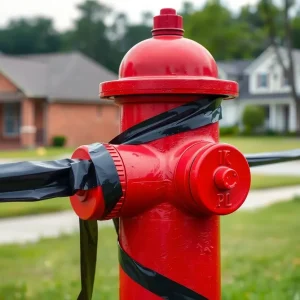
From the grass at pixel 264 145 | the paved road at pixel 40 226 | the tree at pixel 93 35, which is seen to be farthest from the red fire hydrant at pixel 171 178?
the tree at pixel 93 35

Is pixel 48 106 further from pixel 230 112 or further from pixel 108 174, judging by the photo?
pixel 108 174

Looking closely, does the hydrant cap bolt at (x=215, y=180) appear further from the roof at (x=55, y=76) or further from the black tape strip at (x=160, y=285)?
the roof at (x=55, y=76)

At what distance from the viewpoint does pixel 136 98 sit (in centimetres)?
145

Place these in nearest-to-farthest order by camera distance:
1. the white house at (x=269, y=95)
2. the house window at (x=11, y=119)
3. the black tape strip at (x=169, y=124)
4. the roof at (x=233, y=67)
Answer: the black tape strip at (x=169, y=124), the house window at (x=11, y=119), the white house at (x=269, y=95), the roof at (x=233, y=67)

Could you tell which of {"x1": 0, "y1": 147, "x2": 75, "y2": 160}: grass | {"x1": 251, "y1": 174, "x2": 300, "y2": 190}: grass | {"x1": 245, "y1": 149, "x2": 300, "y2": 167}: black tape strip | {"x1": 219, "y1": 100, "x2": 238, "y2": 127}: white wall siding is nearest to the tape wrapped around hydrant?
{"x1": 245, "y1": 149, "x2": 300, "y2": 167}: black tape strip

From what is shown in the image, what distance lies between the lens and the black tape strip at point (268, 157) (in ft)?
6.88

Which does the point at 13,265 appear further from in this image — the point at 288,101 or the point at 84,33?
the point at 84,33

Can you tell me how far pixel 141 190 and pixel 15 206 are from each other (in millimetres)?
8880

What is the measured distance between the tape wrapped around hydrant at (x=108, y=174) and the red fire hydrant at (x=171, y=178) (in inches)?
0.6

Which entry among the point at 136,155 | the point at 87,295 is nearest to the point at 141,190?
the point at 136,155

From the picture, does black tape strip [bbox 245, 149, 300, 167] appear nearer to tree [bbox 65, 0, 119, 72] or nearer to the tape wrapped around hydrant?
the tape wrapped around hydrant

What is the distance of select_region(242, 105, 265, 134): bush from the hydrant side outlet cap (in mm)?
41855

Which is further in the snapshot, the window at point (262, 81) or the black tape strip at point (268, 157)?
the window at point (262, 81)

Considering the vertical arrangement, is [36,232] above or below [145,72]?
below
